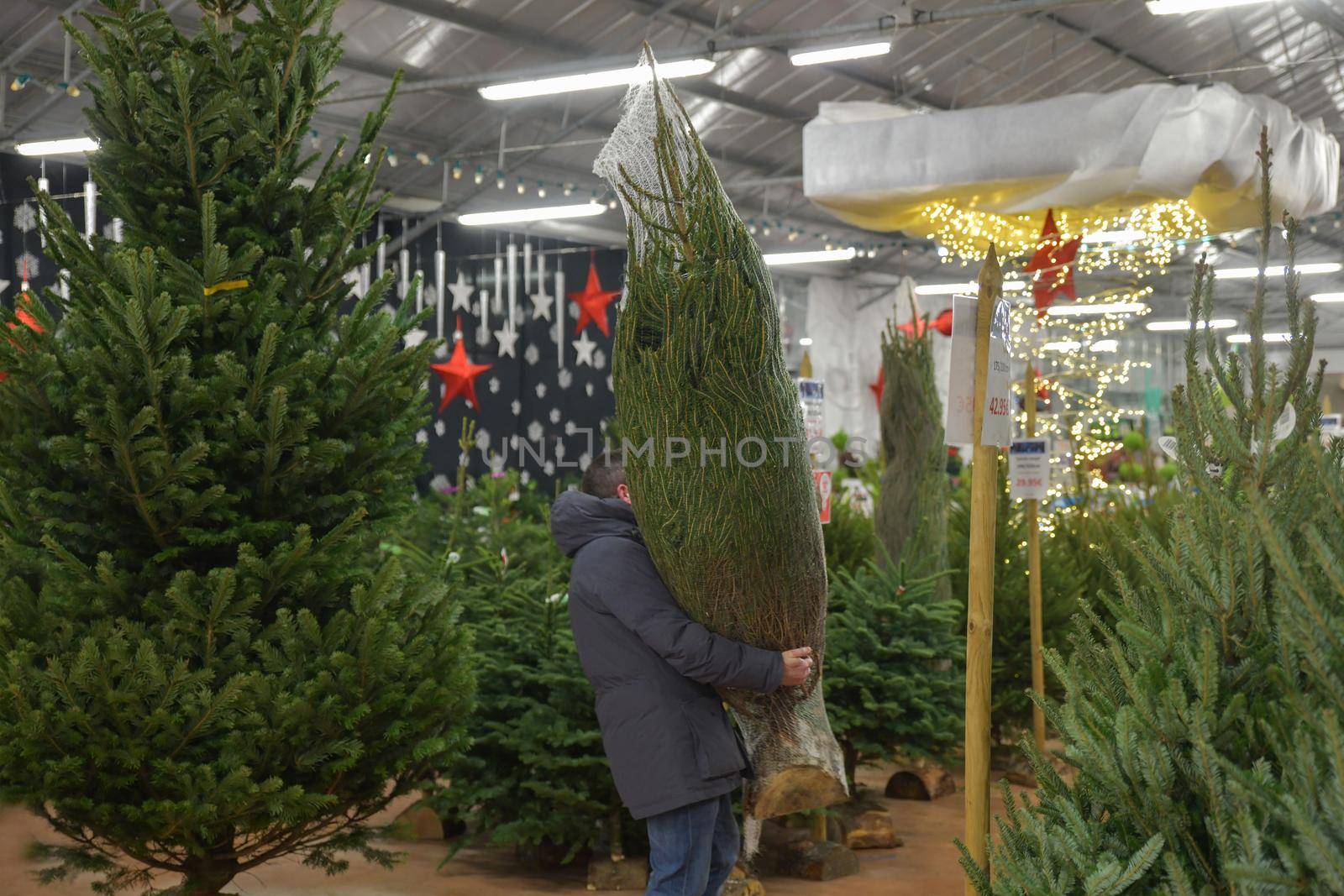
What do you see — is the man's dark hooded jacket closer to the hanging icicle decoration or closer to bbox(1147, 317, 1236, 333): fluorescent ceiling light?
the hanging icicle decoration

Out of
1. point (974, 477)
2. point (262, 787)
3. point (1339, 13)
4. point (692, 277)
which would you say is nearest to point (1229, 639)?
point (974, 477)

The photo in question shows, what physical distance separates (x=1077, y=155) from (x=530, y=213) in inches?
341

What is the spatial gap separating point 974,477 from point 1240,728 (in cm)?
121

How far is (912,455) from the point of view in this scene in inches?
234

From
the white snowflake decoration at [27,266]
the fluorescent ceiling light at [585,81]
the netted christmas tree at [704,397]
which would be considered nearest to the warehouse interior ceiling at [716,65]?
the fluorescent ceiling light at [585,81]

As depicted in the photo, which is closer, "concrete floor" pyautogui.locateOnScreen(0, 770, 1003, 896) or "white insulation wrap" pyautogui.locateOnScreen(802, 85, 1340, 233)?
"concrete floor" pyautogui.locateOnScreen(0, 770, 1003, 896)

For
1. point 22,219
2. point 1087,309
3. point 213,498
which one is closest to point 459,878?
point 213,498

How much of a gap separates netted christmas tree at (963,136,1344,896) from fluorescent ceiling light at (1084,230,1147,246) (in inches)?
218

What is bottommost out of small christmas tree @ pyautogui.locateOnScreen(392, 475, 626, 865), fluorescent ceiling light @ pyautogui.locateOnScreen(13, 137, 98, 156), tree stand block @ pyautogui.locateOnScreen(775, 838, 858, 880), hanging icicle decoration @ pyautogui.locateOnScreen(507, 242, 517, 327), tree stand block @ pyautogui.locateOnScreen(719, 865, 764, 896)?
tree stand block @ pyautogui.locateOnScreen(775, 838, 858, 880)

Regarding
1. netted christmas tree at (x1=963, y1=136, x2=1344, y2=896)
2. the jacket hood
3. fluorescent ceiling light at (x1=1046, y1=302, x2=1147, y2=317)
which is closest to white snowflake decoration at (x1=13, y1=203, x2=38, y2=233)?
fluorescent ceiling light at (x1=1046, y1=302, x2=1147, y2=317)

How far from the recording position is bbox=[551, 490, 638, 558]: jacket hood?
292 centimetres

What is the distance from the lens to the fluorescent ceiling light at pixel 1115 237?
7.52 m

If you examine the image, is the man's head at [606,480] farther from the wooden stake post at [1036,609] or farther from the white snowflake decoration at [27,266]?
the white snowflake decoration at [27,266]

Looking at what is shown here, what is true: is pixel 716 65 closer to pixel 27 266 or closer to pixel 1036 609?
pixel 27 266
